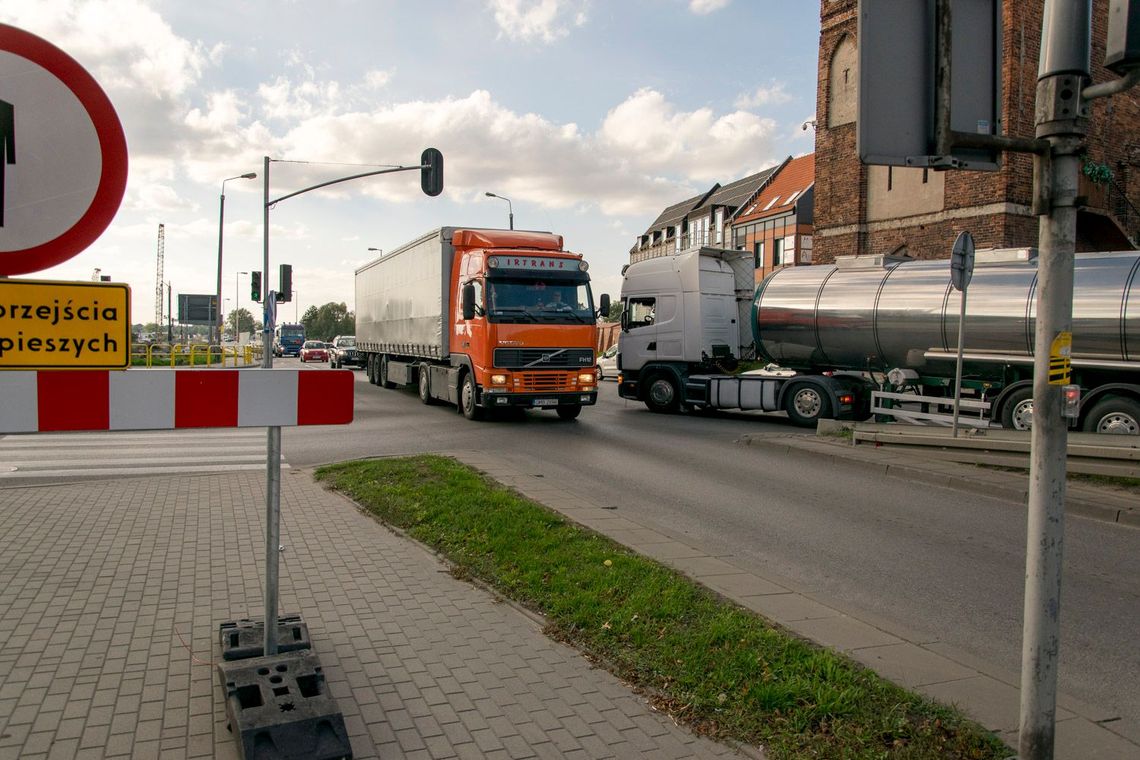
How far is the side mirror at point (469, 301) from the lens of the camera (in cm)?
1700

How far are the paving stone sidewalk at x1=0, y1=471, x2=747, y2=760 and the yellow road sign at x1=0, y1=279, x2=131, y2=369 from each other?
1572 millimetres

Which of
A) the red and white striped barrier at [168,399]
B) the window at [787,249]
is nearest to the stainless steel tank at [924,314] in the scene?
the red and white striped barrier at [168,399]

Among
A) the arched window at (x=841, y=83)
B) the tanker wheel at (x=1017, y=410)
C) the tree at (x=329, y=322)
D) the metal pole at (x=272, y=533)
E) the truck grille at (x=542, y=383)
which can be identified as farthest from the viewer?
the tree at (x=329, y=322)

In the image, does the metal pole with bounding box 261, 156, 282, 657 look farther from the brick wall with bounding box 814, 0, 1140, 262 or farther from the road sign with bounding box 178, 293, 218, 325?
the road sign with bounding box 178, 293, 218, 325

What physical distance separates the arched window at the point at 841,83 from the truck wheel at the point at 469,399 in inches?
722

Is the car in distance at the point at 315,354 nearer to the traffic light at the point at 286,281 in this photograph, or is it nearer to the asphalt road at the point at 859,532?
the traffic light at the point at 286,281

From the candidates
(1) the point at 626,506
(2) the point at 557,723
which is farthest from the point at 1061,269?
(1) the point at 626,506

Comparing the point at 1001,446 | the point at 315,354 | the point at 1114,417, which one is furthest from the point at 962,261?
the point at 315,354

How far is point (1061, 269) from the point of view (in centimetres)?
312

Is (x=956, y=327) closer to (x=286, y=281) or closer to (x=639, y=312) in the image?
(x=639, y=312)

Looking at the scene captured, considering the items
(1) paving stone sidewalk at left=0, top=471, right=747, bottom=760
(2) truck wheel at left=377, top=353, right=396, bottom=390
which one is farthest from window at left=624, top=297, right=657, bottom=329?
(1) paving stone sidewalk at left=0, top=471, right=747, bottom=760

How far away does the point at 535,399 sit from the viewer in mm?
17078

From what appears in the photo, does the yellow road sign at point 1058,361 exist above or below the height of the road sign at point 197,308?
below

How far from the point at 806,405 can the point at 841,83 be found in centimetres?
1708
